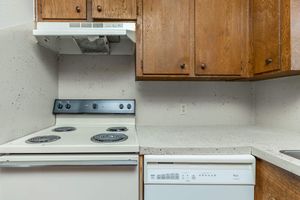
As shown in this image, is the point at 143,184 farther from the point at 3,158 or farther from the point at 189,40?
the point at 189,40

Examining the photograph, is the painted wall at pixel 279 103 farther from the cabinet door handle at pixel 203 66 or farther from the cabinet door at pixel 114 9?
the cabinet door at pixel 114 9

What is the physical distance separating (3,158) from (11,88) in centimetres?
37

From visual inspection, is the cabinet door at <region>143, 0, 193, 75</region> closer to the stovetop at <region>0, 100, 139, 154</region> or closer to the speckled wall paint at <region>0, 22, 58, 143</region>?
the stovetop at <region>0, 100, 139, 154</region>

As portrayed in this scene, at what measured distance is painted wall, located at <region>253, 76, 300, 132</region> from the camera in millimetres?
1485

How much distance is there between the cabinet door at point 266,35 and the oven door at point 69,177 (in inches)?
40.4

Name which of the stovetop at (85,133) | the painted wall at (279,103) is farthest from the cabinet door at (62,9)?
the painted wall at (279,103)

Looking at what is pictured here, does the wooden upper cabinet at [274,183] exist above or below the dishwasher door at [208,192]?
above

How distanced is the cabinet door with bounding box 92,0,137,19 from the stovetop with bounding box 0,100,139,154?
0.66 m

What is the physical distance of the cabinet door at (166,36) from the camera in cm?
150

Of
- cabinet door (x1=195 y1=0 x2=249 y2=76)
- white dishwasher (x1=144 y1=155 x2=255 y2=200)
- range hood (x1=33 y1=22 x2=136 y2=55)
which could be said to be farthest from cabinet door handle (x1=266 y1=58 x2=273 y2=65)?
range hood (x1=33 y1=22 x2=136 y2=55)

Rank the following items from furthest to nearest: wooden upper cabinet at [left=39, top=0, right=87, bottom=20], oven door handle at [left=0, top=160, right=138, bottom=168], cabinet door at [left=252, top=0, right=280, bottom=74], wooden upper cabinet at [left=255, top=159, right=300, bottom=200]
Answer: wooden upper cabinet at [left=39, top=0, right=87, bottom=20] < cabinet door at [left=252, top=0, right=280, bottom=74] < oven door handle at [left=0, top=160, right=138, bottom=168] < wooden upper cabinet at [left=255, top=159, right=300, bottom=200]

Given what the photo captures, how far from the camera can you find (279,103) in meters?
1.63


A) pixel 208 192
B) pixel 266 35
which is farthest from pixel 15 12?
pixel 266 35

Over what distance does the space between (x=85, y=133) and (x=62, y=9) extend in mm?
855
